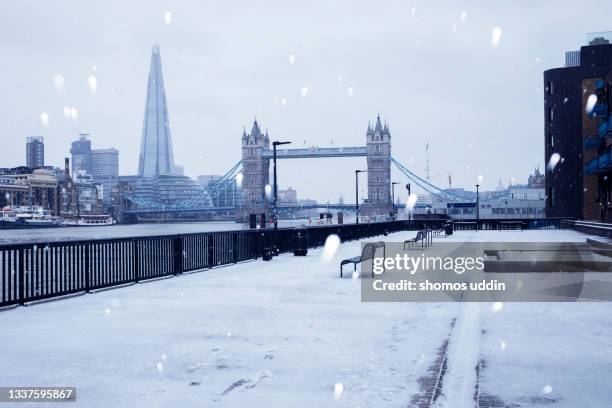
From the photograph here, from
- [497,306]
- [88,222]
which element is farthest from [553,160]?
[88,222]

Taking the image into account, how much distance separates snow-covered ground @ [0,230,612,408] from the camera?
19.8 ft

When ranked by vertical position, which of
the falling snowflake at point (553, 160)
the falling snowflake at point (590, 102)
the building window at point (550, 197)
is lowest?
the building window at point (550, 197)

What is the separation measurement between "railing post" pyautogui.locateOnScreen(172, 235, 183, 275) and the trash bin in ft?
23.6

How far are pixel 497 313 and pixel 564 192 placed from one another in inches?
2539

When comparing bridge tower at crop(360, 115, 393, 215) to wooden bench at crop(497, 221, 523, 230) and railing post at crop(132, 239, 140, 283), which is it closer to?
wooden bench at crop(497, 221, 523, 230)

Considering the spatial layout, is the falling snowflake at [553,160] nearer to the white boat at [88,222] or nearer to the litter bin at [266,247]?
the litter bin at [266,247]

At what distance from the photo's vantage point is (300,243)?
2444 centimetres

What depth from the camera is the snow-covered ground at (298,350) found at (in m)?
6.03

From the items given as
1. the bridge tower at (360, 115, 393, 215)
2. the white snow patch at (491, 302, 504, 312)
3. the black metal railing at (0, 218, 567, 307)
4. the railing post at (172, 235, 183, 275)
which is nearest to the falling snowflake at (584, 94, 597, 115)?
the black metal railing at (0, 218, 567, 307)

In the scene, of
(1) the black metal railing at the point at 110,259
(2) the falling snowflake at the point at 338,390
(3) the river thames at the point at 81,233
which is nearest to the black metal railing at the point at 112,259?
(1) the black metal railing at the point at 110,259

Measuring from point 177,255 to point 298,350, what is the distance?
33.9 feet

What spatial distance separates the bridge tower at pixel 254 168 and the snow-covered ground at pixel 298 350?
15472 cm

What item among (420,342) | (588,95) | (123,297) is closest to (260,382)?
(420,342)

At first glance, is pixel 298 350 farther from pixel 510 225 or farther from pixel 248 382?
pixel 510 225
